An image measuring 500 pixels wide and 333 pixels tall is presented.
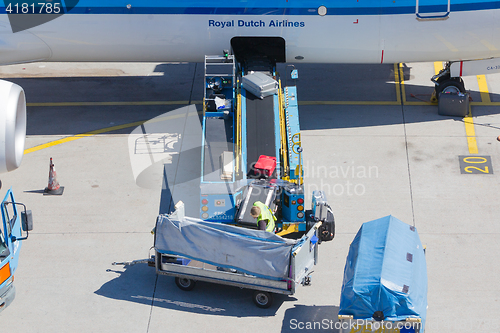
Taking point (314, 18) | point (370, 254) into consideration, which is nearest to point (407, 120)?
point (314, 18)

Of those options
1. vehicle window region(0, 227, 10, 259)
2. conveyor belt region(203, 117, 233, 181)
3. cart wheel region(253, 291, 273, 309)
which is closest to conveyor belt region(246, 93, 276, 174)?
conveyor belt region(203, 117, 233, 181)

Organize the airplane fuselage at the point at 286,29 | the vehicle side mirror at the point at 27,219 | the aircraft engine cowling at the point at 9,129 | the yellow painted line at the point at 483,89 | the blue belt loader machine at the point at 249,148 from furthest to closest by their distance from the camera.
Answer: the yellow painted line at the point at 483,89 < the airplane fuselage at the point at 286,29 < the blue belt loader machine at the point at 249,148 < the vehicle side mirror at the point at 27,219 < the aircraft engine cowling at the point at 9,129

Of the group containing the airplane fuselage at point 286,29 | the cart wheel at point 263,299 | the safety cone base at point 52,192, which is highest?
the airplane fuselage at point 286,29

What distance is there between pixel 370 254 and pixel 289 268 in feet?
4.55

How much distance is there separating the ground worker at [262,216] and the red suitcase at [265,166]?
4.05 feet

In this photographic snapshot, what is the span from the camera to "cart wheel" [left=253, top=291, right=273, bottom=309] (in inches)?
427

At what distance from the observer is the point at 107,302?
1127cm

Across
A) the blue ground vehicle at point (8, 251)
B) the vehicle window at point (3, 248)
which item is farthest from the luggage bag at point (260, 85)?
the vehicle window at point (3, 248)

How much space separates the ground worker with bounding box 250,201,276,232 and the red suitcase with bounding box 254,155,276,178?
124 cm

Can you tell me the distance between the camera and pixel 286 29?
1703cm

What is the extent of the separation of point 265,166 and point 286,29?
17.9ft

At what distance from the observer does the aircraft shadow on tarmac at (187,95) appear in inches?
715

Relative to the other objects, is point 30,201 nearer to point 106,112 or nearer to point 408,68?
point 106,112

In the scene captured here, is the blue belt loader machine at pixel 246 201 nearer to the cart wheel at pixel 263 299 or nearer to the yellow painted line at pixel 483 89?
the cart wheel at pixel 263 299
